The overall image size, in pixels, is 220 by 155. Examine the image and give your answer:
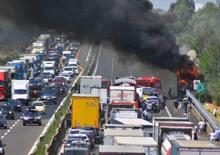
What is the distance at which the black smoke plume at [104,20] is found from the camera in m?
Result: 23.8

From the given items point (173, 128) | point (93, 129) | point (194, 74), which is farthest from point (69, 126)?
point (194, 74)

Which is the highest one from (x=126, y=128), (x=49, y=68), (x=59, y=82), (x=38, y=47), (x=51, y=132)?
(x=38, y=47)

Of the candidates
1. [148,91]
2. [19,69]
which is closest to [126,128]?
[148,91]

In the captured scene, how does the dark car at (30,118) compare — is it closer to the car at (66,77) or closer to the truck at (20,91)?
the truck at (20,91)

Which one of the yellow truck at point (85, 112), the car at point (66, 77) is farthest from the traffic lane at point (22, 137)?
the car at point (66, 77)

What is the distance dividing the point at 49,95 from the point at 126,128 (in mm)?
47416

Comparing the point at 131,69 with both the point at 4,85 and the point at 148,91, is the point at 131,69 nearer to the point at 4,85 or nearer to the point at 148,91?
the point at 148,91

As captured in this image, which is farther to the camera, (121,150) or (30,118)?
(30,118)

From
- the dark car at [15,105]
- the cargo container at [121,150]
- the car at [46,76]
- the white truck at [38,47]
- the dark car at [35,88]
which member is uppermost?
the white truck at [38,47]

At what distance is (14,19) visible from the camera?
25.5m

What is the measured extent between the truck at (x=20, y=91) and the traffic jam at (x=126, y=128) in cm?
916

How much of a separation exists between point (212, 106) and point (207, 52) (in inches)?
623

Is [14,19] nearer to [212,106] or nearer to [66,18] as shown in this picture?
[66,18]

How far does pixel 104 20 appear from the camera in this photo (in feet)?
78.6
